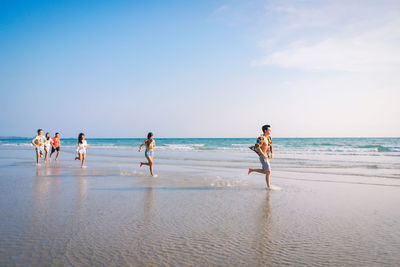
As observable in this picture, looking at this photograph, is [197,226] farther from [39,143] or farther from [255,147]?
[39,143]

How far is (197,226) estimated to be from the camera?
4.37 meters

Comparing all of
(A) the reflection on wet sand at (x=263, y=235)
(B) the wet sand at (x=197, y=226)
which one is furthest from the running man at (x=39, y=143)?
(A) the reflection on wet sand at (x=263, y=235)

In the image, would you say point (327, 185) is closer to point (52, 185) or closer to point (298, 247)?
point (298, 247)

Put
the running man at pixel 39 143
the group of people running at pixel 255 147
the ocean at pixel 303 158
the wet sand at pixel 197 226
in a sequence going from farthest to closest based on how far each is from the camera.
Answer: the running man at pixel 39 143 → the ocean at pixel 303 158 → the group of people running at pixel 255 147 → the wet sand at pixel 197 226

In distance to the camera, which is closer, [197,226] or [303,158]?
[197,226]

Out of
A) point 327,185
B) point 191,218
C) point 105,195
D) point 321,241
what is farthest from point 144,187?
point 327,185

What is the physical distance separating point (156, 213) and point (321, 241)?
2.96 meters

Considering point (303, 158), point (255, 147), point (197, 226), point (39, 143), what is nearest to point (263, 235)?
point (197, 226)


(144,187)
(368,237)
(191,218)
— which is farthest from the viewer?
(144,187)

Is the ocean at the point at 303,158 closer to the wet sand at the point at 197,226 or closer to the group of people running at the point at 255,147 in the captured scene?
the group of people running at the point at 255,147

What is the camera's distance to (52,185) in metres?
8.05

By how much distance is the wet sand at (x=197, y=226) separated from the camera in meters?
3.16

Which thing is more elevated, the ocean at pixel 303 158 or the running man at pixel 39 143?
the running man at pixel 39 143

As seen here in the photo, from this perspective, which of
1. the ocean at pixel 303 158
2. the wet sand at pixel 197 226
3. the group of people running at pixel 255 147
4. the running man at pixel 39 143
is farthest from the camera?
the running man at pixel 39 143
